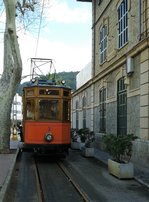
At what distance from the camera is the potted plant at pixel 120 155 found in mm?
14070

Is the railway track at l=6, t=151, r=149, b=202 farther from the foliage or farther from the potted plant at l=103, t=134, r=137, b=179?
the foliage

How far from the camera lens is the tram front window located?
1956 cm

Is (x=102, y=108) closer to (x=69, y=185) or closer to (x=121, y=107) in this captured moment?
(x=121, y=107)

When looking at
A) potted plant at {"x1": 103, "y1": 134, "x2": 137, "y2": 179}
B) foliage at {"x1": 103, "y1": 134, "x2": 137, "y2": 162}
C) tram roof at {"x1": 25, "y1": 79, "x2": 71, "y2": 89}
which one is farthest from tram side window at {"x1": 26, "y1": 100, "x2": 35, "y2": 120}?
foliage at {"x1": 103, "y1": 134, "x2": 137, "y2": 162}

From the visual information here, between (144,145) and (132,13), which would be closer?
(144,145)

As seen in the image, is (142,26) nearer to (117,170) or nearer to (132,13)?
(132,13)

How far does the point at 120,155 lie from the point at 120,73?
814 centimetres

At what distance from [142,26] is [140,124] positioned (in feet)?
12.9

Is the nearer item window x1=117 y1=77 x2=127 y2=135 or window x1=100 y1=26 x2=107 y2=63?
window x1=117 y1=77 x2=127 y2=135

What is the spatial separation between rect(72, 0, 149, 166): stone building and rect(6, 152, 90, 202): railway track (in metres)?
3.48

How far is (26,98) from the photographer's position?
20.1 metres

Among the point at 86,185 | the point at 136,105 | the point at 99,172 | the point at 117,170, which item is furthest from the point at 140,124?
the point at 86,185

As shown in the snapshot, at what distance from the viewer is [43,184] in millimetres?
13281

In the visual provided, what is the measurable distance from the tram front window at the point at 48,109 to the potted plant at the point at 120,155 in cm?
434
